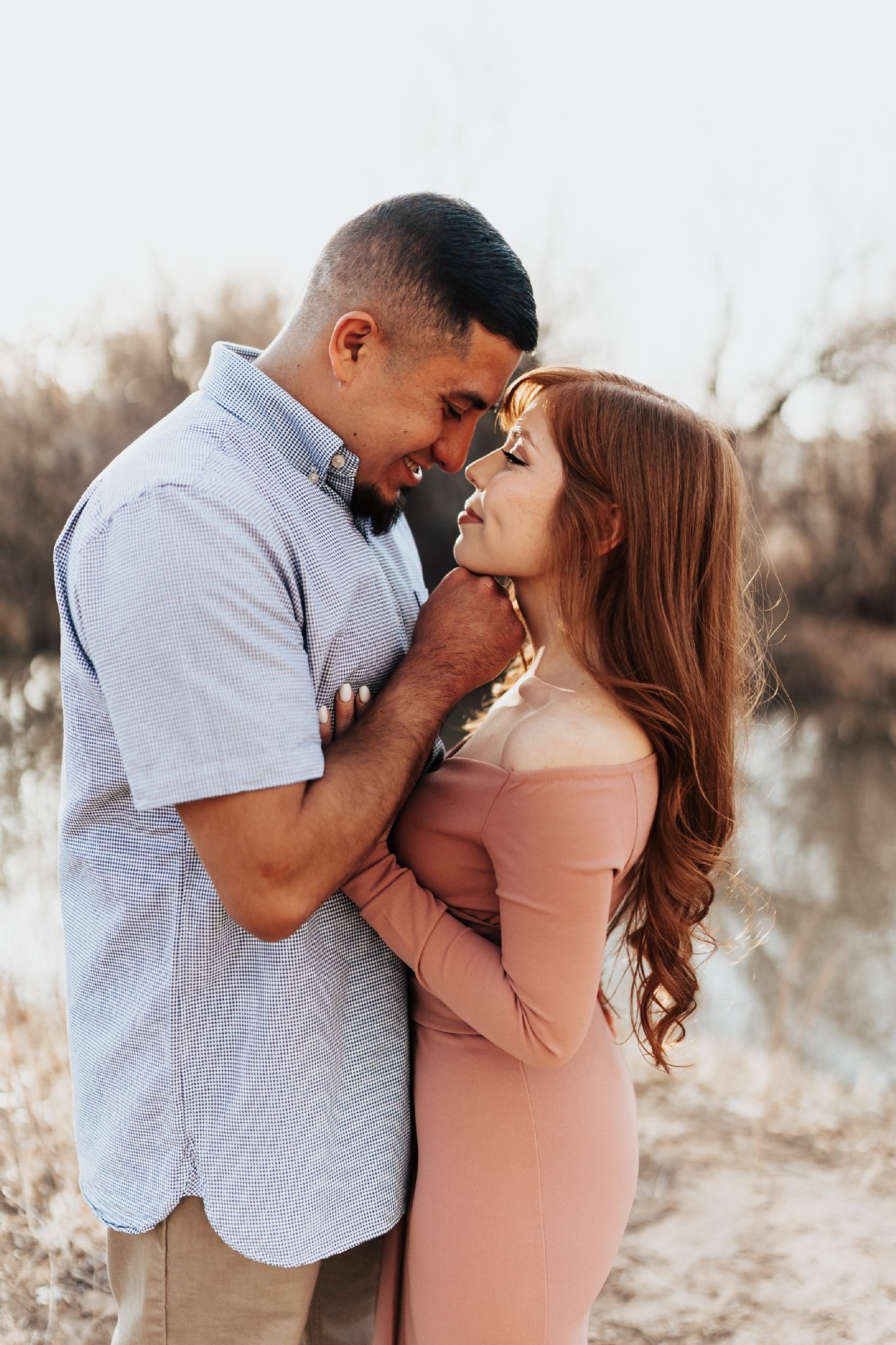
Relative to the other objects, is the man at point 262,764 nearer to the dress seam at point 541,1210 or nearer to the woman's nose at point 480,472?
the woman's nose at point 480,472

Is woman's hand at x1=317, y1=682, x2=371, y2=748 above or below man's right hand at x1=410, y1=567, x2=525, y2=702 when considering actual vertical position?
below

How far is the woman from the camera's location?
1361 millimetres

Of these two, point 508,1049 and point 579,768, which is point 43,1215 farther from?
point 579,768

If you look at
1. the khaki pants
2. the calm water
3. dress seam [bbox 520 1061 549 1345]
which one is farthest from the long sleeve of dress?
the calm water

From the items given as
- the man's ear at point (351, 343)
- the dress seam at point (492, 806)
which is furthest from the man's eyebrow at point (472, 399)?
the dress seam at point (492, 806)

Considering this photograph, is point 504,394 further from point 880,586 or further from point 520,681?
point 880,586

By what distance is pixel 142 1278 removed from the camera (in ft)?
4.50

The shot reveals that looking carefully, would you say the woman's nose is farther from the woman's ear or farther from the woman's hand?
the woman's hand

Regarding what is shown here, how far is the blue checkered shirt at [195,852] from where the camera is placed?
47.3 inches

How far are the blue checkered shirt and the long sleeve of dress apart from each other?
5.1 inches

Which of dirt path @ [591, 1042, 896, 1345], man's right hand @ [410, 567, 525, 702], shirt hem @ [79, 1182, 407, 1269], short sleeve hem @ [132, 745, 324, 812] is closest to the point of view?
short sleeve hem @ [132, 745, 324, 812]

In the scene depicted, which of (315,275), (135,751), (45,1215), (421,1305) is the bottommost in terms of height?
(45,1215)

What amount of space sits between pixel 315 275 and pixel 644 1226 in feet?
8.86

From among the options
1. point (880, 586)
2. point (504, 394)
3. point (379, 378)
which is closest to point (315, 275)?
point (379, 378)
